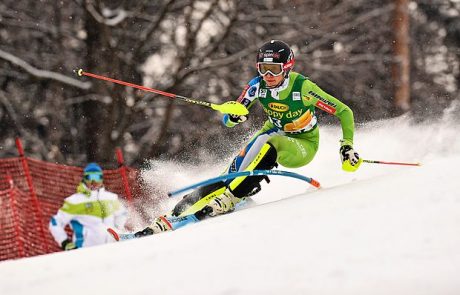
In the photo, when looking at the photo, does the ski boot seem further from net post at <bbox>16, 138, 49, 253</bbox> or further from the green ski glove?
net post at <bbox>16, 138, 49, 253</bbox>

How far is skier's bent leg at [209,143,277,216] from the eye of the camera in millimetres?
5879

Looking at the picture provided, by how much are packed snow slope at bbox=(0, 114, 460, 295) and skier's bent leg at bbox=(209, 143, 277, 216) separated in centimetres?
59

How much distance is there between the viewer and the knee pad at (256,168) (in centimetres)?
590


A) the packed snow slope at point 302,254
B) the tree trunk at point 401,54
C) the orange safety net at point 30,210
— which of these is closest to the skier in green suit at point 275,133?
the packed snow slope at point 302,254

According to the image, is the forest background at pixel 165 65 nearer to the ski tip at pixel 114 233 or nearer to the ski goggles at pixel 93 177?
the ski goggles at pixel 93 177

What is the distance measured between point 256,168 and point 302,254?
2.17 m

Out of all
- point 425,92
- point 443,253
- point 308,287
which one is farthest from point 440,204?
point 425,92

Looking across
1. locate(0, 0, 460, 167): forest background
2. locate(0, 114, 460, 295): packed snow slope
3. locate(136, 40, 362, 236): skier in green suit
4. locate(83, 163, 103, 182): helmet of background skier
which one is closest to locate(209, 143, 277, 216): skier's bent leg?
locate(136, 40, 362, 236): skier in green suit

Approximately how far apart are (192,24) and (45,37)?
332 cm

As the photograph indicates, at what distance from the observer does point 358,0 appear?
17.1 m

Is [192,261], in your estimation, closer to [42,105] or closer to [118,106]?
[118,106]

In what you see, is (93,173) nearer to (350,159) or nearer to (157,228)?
(157,228)

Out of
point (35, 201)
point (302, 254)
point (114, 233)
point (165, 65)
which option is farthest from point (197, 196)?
point (165, 65)

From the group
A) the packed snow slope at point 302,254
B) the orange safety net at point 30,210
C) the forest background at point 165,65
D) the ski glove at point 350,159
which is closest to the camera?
the packed snow slope at point 302,254
